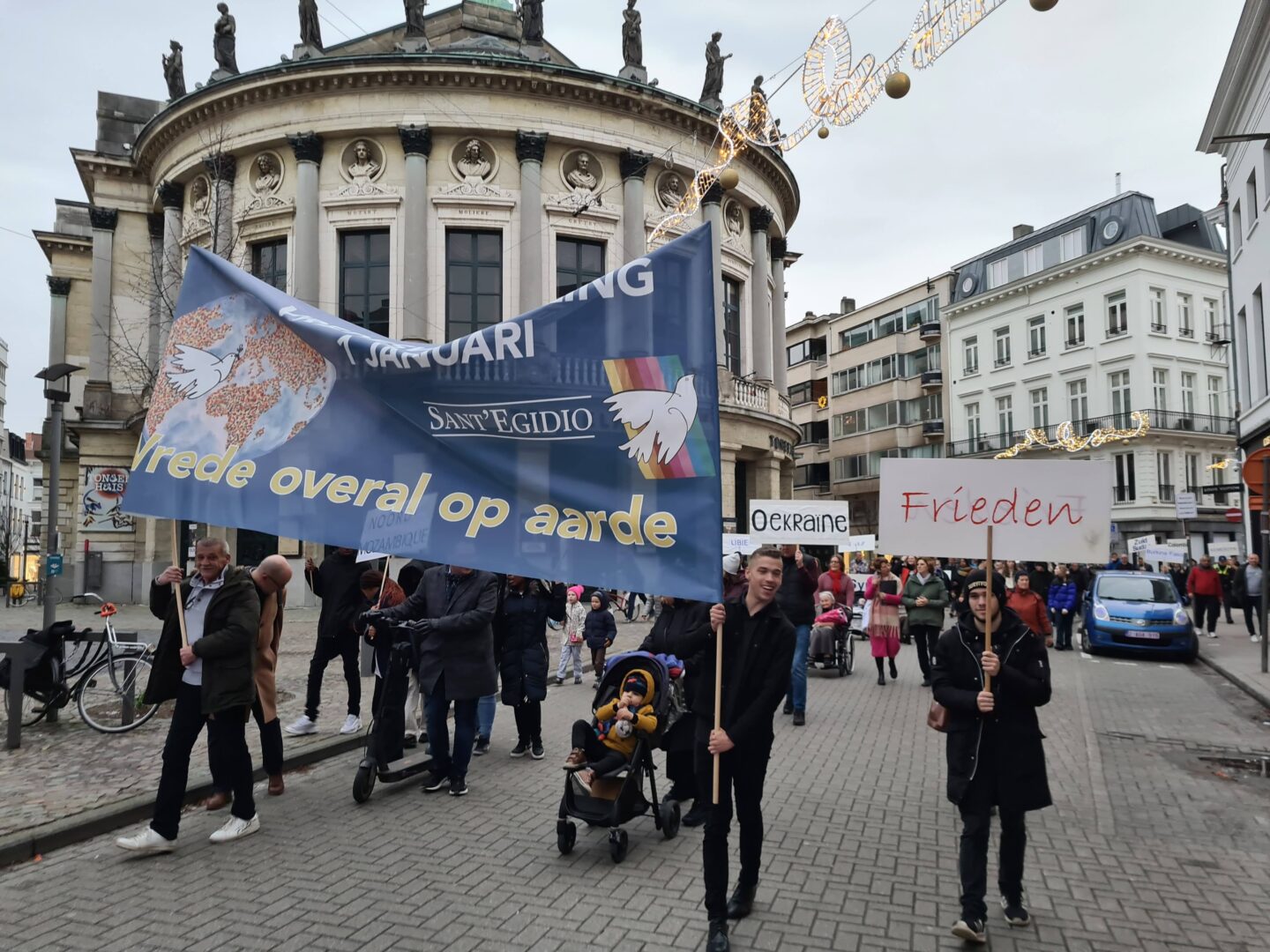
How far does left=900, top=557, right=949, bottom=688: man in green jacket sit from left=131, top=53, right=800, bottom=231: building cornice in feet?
73.0

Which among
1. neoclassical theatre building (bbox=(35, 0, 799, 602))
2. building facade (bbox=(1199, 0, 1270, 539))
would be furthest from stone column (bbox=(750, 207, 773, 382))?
building facade (bbox=(1199, 0, 1270, 539))

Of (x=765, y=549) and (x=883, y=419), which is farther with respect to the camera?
(x=883, y=419)

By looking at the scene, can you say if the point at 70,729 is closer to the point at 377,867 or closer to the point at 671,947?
the point at 377,867

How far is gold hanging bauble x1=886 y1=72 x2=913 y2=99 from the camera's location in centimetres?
1045

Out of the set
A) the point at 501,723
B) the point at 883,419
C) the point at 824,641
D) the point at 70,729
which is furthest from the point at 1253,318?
the point at 883,419

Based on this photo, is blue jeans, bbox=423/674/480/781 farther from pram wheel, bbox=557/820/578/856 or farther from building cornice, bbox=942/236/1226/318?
building cornice, bbox=942/236/1226/318

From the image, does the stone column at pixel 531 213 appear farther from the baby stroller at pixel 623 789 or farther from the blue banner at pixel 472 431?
the baby stroller at pixel 623 789

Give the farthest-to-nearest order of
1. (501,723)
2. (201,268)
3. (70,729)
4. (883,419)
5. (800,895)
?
(883,419), (501,723), (70,729), (201,268), (800,895)

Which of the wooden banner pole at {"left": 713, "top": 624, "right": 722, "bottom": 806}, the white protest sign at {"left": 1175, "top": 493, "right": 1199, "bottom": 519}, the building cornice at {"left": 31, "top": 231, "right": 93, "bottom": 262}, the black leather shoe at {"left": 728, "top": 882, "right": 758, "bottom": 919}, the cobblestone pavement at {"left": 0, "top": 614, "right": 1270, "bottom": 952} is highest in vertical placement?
the building cornice at {"left": 31, "top": 231, "right": 93, "bottom": 262}

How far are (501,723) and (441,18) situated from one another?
33150 millimetres

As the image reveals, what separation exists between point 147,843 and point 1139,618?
58.1ft

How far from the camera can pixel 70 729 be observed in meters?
9.47

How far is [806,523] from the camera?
1912cm

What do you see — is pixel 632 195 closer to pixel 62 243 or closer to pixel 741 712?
pixel 62 243
